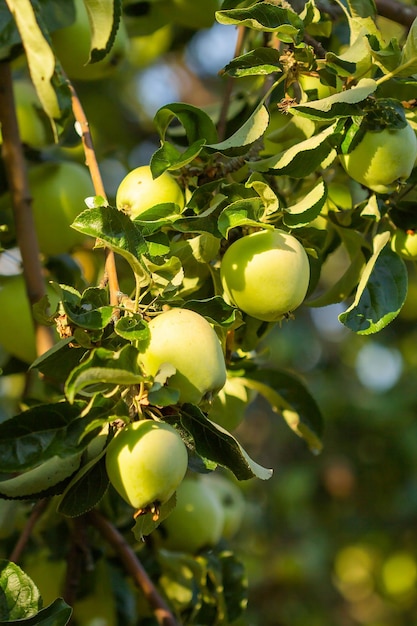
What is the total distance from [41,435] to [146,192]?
23 cm

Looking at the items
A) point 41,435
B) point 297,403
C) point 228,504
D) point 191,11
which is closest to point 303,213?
point 41,435

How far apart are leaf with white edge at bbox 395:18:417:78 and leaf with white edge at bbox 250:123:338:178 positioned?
0.08 metres

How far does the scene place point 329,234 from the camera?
869mm

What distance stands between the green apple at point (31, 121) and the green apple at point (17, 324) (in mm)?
213

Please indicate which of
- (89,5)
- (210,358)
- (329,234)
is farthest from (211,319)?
(89,5)

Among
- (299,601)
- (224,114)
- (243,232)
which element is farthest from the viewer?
(299,601)

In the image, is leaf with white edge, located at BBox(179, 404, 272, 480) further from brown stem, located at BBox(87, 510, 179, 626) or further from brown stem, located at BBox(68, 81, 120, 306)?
brown stem, located at BBox(87, 510, 179, 626)

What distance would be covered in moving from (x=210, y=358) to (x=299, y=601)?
2.23 metres

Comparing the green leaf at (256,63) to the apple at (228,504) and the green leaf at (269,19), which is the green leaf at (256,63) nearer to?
the green leaf at (269,19)

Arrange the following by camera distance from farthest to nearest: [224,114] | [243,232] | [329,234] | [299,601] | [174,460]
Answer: [299,601]
[224,114]
[329,234]
[243,232]
[174,460]

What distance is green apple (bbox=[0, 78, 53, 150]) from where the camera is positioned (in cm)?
114

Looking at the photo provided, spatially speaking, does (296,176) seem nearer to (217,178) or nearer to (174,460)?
(217,178)

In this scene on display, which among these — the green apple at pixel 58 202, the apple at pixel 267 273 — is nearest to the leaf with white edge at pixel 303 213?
the apple at pixel 267 273

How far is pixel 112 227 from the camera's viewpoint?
650 mm
